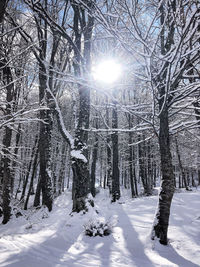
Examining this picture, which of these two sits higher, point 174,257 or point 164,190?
point 164,190

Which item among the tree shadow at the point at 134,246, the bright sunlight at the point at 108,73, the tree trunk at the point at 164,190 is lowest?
the tree shadow at the point at 134,246

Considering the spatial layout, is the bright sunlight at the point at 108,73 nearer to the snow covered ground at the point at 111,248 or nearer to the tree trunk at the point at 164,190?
the tree trunk at the point at 164,190

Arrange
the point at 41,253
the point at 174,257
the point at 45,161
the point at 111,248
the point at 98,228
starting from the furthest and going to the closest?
A: 1. the point at 45,161
2. the point at 98,228
3. the point at 111,248
4. the point at 41,253
5. the point at 174,257

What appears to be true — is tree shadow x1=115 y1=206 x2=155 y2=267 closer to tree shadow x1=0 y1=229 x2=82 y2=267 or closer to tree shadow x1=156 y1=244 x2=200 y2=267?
tree shadow x1=156 y1=244 x2=200 y2=267

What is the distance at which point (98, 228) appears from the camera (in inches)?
153

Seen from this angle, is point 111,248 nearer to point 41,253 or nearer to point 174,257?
point 174,257

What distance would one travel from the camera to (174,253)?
9.29ft

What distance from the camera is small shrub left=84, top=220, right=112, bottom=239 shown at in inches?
150

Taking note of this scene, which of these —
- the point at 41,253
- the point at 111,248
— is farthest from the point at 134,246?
the point at 41,253

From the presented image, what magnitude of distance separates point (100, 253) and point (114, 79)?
3192 mm

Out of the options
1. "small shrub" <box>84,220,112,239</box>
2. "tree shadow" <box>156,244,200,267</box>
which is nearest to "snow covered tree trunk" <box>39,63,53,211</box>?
"small shrub" <box>84,220,112,239</box>

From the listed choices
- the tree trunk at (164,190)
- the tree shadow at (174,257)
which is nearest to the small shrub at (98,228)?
the tree trunk at (164,190)

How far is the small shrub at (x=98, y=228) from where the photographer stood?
382cm

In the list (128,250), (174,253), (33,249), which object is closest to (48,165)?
(33,249)
